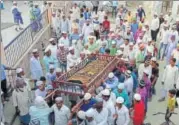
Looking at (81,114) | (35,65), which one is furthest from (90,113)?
(35,65)

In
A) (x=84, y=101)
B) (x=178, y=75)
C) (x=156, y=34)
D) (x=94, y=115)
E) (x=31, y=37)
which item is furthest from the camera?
(x=156, y=34)

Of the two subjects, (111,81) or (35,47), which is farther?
(35,47)

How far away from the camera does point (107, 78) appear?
6180 millimetres

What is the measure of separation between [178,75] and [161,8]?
8124 mm

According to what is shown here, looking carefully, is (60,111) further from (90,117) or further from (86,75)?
(86,75)

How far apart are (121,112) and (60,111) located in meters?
1.11

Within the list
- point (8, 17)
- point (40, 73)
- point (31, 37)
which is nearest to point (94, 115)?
point (40, 73)

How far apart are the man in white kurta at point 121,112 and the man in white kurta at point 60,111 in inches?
35.7

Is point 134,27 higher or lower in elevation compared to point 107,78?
higher

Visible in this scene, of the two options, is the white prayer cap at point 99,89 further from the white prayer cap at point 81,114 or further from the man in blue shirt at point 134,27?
the man in blue shirt at point 134,27

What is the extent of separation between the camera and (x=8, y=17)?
45.1 ft

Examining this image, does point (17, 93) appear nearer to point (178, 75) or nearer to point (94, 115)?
point (94, 115)

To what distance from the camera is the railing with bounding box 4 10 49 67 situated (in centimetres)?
780

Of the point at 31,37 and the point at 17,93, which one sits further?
the point at 31,37
